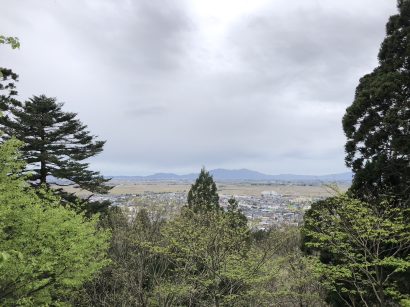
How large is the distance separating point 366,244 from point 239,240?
4.69 meters

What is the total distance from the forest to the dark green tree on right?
4 centimetres

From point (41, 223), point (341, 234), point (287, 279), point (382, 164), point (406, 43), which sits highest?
point (406, 43)

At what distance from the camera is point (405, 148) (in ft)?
46.0

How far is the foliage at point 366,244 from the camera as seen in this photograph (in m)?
11.8

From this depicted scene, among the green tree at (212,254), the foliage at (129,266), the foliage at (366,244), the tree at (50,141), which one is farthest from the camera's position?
the tree at (50,141)

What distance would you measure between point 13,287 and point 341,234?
10.1m

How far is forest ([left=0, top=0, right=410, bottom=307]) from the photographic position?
408 inches

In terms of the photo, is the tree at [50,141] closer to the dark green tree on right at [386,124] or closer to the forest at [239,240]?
the forest at [239,240]

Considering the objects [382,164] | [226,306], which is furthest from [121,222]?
[382,164]

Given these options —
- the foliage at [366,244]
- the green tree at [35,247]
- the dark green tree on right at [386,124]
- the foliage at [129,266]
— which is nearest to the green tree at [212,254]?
the foliage at [129,266]

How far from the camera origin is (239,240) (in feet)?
48.6

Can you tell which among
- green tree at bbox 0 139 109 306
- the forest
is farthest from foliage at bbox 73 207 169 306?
green tree at bbox 0 139 109 306

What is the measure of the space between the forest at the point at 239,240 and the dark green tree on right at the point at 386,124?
1.7 inches

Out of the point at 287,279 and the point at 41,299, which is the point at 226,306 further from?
the point at 41,299
